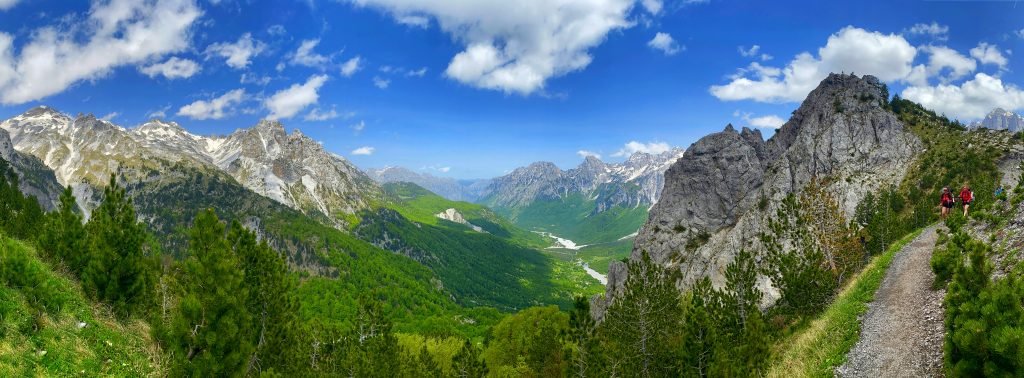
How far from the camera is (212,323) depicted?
22.6m

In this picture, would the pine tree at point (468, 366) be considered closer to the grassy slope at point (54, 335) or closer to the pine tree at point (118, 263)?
the grassy slope at point (54, 335)

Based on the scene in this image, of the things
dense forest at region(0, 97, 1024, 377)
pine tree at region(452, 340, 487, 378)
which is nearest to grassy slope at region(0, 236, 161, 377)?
dense forest at region(0, 97, 1024, 377)

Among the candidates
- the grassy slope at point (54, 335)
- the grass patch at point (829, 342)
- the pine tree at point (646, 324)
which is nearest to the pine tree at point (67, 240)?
the grassy slope at point (54, 335)

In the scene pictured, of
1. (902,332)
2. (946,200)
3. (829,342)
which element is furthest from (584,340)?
(946,200)

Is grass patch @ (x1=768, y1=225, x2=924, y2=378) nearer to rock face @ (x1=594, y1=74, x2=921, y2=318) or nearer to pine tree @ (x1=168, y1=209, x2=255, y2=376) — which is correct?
pine tree @ (x1=168, y1=209, x2=255, y2=376)

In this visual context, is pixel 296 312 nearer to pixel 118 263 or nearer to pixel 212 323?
pixel 118 263

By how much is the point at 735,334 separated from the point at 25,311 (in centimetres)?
4126

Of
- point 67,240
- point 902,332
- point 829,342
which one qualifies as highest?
point 67,240

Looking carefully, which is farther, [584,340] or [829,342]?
[584,340]

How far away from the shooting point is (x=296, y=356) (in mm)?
36531

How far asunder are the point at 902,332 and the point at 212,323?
3231cm

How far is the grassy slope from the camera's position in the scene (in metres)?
16.1

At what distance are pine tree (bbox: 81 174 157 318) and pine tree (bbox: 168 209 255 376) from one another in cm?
666

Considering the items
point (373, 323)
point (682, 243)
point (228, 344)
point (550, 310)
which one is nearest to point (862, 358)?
point (228, 344)
